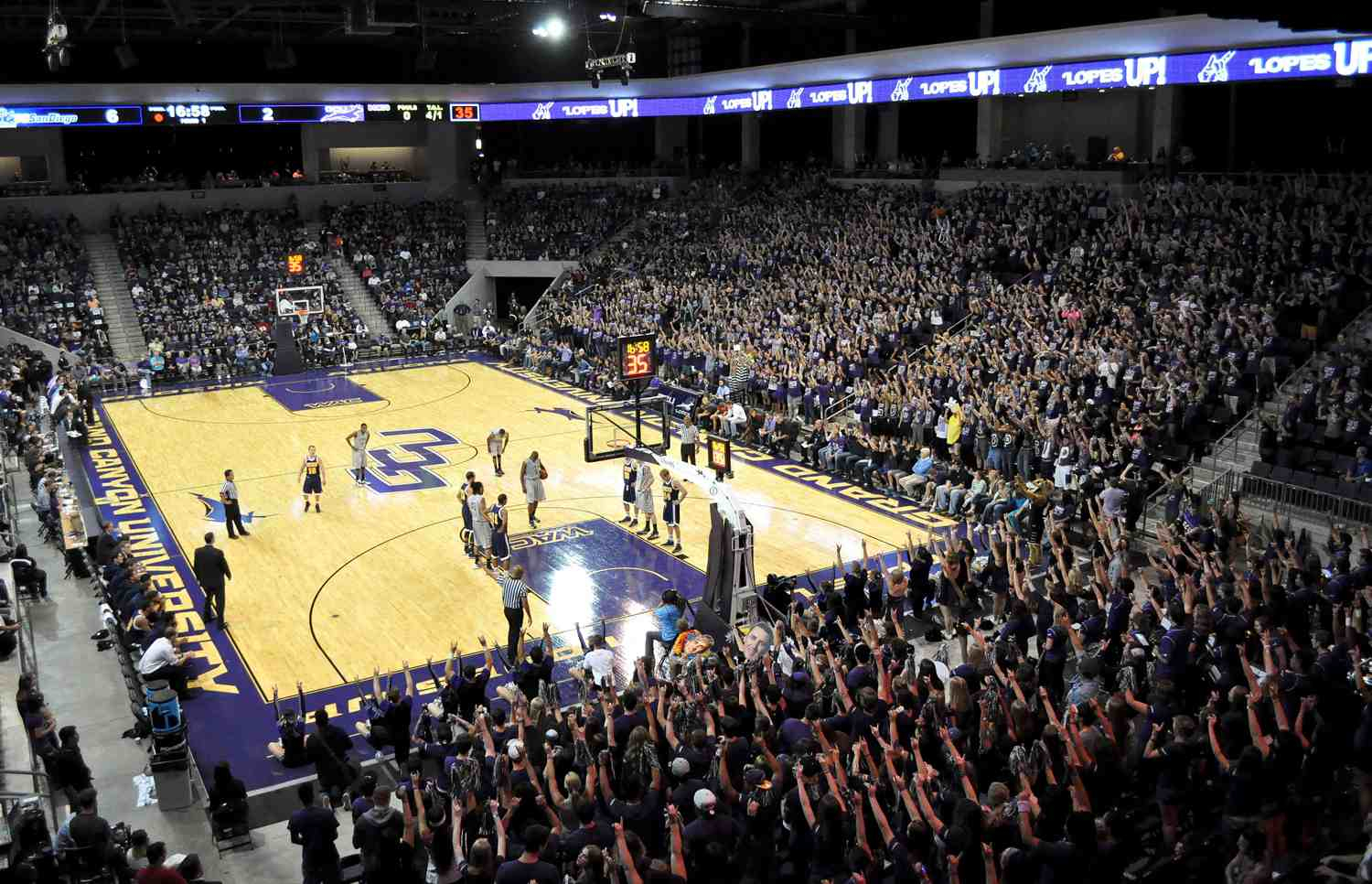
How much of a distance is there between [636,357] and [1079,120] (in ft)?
78.7

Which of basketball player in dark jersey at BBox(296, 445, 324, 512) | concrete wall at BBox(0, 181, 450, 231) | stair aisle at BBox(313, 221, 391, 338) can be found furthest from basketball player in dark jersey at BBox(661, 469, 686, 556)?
concrete wall at BBox(0, 181, 450, 231)

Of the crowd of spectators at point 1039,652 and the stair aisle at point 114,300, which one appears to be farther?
the stair aisle at point 114,300

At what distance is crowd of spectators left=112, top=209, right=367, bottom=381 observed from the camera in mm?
39250

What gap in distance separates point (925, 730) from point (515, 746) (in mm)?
3296

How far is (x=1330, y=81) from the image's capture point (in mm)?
31078

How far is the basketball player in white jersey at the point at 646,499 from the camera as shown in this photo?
69.1ft

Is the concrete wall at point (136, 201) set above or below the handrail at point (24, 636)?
above

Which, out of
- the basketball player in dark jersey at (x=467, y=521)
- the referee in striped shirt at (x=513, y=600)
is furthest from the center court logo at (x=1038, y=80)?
the referee in striped shirt at (x=513, y=600)

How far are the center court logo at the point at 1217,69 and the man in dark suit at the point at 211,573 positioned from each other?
23447mm

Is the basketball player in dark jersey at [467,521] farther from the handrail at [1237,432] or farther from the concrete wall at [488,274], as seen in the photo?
the concrete wall at [488,274]

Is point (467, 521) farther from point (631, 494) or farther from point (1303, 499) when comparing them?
point (1303, 499)

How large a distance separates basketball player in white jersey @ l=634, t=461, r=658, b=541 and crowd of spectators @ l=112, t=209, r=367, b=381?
22.2 meters

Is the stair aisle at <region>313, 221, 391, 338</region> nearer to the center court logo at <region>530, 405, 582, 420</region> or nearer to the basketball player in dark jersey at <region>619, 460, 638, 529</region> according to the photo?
the center court logo at <region>530, 405, 582, 420</region>

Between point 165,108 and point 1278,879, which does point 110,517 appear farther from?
point 165,108
